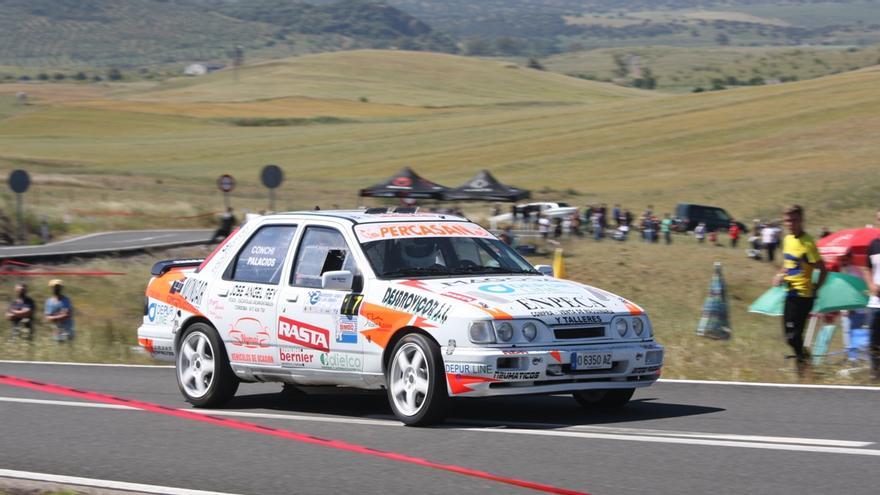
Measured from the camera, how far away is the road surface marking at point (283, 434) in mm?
7000

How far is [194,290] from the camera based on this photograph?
1079 cm

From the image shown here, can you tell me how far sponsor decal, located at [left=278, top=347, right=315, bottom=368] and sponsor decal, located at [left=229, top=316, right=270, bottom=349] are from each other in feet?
0.58

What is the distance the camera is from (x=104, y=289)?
28891 millimetres

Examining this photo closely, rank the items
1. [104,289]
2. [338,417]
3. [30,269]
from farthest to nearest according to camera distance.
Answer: [30,269], [104,289], [338,417]

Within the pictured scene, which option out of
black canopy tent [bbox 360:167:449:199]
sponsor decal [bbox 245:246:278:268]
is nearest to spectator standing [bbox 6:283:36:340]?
sponsor decal [bbox 245:246:278:268]

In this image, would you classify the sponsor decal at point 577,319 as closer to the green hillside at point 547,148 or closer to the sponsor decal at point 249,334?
the sponsor decal at point 249,334

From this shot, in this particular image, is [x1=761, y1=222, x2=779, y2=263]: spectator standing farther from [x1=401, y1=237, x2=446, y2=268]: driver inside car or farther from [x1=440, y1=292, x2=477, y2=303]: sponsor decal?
[x1=440, y1=292, x2=477, y2=303]: sponsor decal

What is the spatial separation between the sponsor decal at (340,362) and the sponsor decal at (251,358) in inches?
22.6

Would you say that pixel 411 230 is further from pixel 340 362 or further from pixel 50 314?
pixel 50 314

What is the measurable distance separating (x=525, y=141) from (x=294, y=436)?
78.4m

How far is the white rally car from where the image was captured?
344 inches

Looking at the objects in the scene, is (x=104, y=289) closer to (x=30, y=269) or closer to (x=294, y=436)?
(x=30, y=269)

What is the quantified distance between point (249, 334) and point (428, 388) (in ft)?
6.36

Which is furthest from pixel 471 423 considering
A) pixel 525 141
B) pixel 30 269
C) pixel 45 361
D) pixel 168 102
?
pixel 168 102
